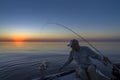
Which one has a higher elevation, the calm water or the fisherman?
the fisherman

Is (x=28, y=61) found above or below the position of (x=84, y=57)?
below

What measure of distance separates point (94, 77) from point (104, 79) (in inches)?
48.6

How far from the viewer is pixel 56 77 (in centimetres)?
783

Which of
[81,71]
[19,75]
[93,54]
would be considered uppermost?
[93,54]

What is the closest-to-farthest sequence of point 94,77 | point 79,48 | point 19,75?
1. point 94,77
2. point 79,48
3. point 19,75

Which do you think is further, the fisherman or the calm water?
the calm water

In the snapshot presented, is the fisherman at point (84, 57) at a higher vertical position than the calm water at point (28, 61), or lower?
higher

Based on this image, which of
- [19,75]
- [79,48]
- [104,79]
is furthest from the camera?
[19,75]

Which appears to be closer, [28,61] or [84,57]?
[84,57]

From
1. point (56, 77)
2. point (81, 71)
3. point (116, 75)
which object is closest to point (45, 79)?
point (56, 77)

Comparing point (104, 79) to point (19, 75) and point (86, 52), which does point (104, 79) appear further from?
point (19, 75)

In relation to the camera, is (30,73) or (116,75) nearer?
(116,75)

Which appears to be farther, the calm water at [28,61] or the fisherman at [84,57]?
the calm water at [28,61]

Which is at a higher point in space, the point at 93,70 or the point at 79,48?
the point at 79,48
